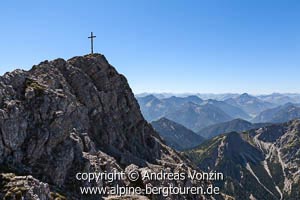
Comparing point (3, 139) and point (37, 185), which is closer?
point (37, 185)

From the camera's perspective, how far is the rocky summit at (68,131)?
80.9 m

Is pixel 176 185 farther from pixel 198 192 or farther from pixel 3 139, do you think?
pixel 3 139

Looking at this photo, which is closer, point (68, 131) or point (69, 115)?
point (68, 131)

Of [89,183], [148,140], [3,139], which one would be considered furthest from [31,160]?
[148,140]

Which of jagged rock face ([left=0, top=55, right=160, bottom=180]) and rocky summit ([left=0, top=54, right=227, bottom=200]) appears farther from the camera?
jagged rock face ([left=0, top=55, right=160, bottom=180])

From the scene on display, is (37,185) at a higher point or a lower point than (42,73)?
lower

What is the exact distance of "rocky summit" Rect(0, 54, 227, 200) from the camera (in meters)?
80.9

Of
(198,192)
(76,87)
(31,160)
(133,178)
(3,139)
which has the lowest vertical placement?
(198,192)

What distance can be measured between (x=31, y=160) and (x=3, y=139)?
8.95 metres

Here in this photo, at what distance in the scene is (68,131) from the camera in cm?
9869

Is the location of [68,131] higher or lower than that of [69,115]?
lower

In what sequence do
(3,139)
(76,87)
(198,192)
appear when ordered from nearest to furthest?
(3,139) → (198,192) → (76,87)

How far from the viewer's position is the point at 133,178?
331 feet

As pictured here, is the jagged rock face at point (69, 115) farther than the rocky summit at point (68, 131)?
Yes
